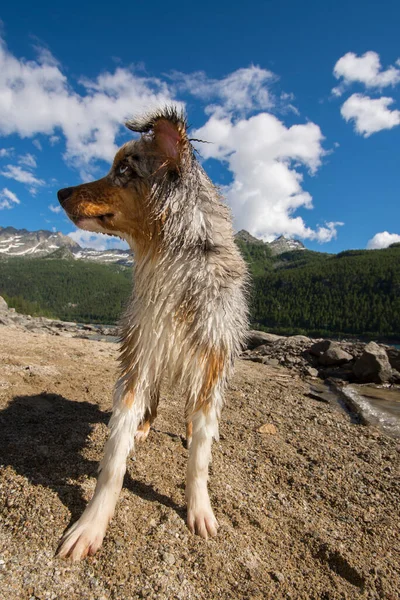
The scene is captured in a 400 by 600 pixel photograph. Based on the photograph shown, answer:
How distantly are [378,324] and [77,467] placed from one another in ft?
475

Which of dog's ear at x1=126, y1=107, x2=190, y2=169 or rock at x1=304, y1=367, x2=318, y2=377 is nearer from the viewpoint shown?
dog's ear at x1=126, y1=107, x2=190, y2=169

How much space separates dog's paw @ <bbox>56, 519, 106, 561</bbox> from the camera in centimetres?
264

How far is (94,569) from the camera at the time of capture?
101 inches

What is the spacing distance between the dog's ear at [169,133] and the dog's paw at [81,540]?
318 centimetres

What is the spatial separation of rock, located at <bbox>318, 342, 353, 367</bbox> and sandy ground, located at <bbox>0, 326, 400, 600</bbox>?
662cm

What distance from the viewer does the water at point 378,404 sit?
24.4 ft

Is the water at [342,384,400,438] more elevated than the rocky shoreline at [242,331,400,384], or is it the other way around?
the rocky shoreline at [242,331,400,384]

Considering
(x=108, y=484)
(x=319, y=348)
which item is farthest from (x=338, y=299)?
(x=108, y=484)

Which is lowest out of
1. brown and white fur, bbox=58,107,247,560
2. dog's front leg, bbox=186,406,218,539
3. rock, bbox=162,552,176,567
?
rock, bbox=162,552,176,567

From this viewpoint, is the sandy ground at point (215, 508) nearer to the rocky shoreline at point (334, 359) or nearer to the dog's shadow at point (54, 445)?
the dog's shadow at point (54, 445)

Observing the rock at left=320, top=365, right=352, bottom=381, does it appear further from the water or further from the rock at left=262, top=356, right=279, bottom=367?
the rock at left=262, top=356, right=279, bottom=367

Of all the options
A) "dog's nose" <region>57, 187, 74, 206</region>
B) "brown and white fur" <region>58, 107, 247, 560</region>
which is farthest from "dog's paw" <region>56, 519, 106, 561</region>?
"dog's nose" <region>57, 187, 74, 206</region>

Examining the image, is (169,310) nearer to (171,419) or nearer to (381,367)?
(171,419)

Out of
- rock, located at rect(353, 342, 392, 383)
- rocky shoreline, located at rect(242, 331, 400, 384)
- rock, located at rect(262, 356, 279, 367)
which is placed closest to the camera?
rock, located at rect(353, 342, 392, 383)
